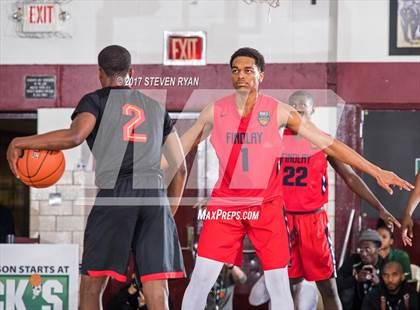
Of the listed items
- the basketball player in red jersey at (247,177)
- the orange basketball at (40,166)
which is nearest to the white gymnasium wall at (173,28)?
the basketball player in red jersey at (247,177)

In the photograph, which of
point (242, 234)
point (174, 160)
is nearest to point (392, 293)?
point (242, 234)

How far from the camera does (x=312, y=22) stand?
33.7 feet

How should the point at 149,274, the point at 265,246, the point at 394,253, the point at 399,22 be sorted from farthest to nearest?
the point at 399,22 < the point at 394,253 < the point at 265,246 < the point at 149,274

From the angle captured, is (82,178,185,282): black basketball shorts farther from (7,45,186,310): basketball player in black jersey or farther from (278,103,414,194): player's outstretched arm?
(278,103,414,194): player's outstretched arm

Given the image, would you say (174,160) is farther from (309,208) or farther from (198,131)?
(309,208)

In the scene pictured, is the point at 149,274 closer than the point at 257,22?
Yes

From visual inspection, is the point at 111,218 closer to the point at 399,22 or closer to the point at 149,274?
the point at 149,274

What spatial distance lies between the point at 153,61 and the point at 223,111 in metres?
4.03

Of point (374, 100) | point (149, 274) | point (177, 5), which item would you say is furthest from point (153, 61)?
point (149, 274)

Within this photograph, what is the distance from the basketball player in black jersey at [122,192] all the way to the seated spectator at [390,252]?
3.74m

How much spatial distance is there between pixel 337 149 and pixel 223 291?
334cm

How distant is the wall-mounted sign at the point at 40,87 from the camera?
10.6 meters

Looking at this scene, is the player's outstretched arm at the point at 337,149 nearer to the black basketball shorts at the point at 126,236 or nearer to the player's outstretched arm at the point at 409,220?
the player's outstretched arm at the point at 409,220

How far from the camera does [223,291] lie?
30.2 feet
